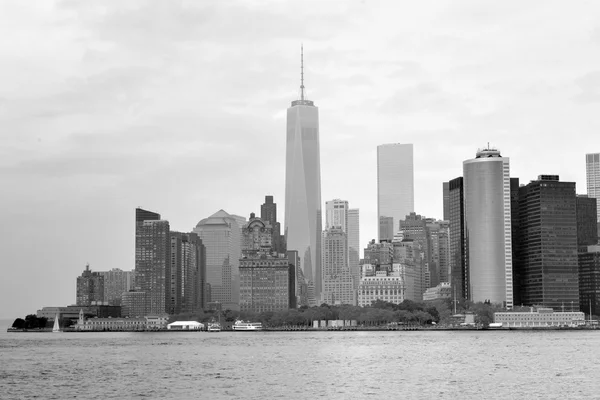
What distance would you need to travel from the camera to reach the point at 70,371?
12344 centimetres

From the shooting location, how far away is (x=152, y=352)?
174625 mm

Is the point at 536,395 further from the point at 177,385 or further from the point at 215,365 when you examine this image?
the point at 215,365

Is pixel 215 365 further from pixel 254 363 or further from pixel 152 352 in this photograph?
pixel 152 352

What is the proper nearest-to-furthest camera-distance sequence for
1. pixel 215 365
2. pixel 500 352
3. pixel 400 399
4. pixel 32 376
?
1. pixel 400 399
2. pixel 32 376
3. pixel 215 365
4. pixel 500 352

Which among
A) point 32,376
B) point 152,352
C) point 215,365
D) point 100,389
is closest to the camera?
point 100,389

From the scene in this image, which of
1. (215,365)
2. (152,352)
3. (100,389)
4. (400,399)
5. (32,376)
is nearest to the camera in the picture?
(400,399)

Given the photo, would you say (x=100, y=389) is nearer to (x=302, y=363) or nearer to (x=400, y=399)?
(x=400, y=399)

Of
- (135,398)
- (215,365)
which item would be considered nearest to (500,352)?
(215,365)

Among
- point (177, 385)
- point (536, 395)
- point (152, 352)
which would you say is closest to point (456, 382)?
point (536, 395)

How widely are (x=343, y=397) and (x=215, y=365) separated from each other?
44804mm

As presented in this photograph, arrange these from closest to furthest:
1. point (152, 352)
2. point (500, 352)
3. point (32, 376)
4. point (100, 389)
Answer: point (100, 389)
point (32, 376)
point (500, 352)
point (152, 352)

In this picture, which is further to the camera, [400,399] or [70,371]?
[70,371]

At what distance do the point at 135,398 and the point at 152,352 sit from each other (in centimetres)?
8522

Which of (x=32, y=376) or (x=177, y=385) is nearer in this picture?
(x=177, y=385)
